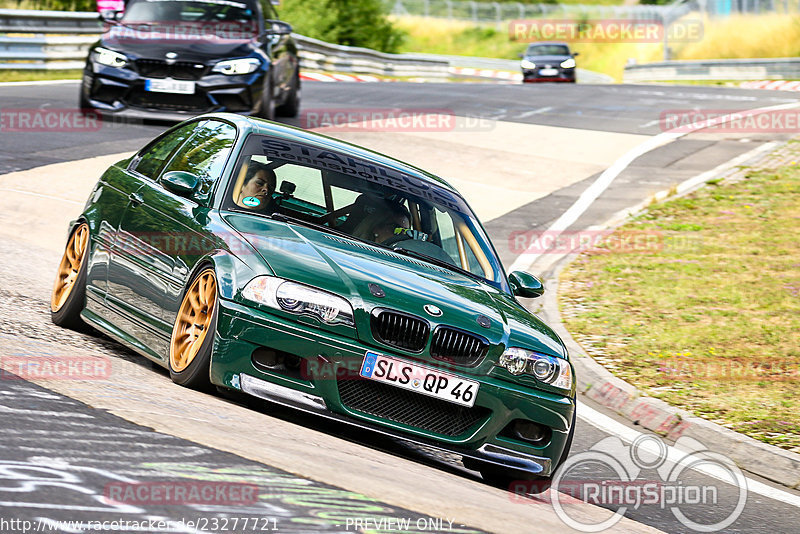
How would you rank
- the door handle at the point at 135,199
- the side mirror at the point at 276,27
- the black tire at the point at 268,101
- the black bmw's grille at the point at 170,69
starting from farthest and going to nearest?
the side mirror at the point at 276,27 < the black tire at the point at 268,101 < the black bmw's grille at the point at 170,69 < the door handle at the point at 135,199

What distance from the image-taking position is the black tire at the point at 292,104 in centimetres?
1934

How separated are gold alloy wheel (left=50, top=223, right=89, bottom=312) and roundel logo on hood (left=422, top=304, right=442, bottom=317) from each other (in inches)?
107

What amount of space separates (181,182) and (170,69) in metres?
9.56

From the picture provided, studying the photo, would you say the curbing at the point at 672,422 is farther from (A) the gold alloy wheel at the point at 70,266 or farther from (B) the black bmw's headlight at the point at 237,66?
(B) the black bmw's headlight at the point at 237,66

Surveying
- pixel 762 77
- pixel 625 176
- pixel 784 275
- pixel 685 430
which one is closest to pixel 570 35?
pixel 762 77

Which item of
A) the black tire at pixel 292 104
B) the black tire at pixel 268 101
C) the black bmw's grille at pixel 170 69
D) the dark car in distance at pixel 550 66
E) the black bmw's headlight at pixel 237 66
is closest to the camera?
the black bmw's grille at pixel 170 69

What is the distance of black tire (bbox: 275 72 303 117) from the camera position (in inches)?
762

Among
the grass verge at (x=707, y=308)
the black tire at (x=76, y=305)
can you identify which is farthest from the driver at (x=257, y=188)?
the grass verge at (x=707, y=308)

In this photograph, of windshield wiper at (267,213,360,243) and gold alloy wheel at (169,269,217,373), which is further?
windshield wiper at (267,213,360,243)

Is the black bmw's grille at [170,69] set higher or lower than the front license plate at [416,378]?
higher

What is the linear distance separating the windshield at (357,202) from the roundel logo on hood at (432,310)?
99 centimetres

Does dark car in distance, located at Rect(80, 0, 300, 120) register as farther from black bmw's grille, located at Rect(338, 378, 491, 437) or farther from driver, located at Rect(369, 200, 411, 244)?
black bmw's grille, located at Rect(338, 378, 491, 437)

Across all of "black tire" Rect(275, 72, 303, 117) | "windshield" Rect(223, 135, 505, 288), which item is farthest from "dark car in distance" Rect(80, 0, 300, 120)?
"windshield" Rect(223, 135, 505, 288)

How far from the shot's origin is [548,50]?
44406 millimetres
